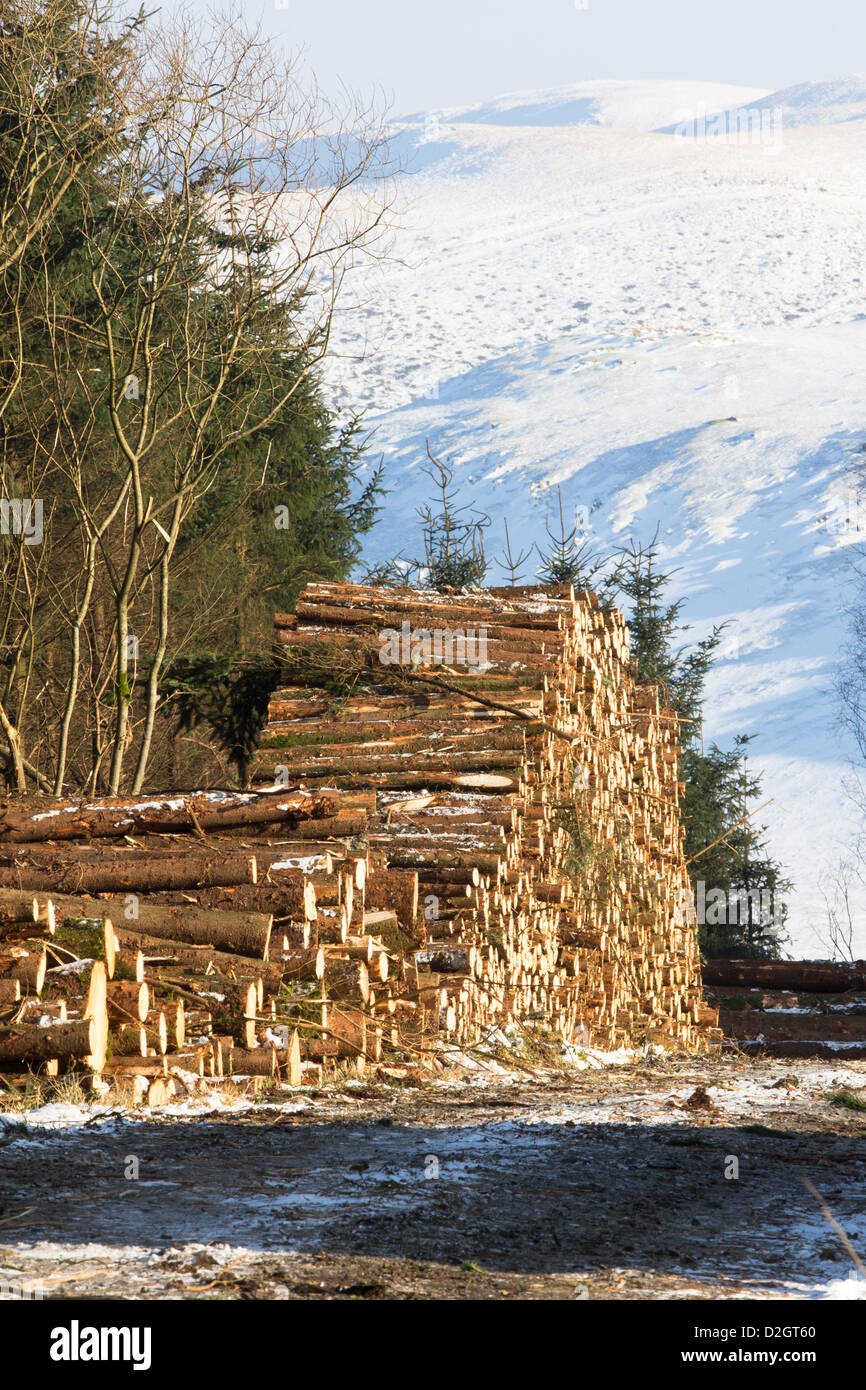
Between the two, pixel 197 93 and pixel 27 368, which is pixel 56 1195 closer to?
Answer: pixel 197 93

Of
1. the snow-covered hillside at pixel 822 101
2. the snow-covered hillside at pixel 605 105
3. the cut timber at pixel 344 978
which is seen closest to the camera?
the cut timber at pixel 344 978

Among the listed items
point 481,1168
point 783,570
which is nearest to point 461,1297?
point 481,1168

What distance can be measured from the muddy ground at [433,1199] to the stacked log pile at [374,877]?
0.45 metres

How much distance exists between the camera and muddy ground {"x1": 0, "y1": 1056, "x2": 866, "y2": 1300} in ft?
A: 11.2

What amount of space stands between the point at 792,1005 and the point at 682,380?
54.3 m

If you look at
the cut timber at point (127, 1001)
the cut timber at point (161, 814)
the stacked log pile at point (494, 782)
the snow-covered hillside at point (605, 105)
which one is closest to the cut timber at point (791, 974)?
the stacked log pile at point (494, 782)

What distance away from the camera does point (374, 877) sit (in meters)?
7.52

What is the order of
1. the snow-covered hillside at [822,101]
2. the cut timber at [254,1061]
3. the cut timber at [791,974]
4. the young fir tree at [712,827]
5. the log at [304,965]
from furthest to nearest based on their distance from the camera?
the snow-covered hillside at [822,101] < the young fir tree at [712,827] < the cut timber at [791,974] < the log at [304,965] < the cut timber at [254,1061]

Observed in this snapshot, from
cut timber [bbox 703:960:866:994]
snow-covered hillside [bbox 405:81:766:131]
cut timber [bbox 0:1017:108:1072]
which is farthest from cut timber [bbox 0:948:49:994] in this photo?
snow-covered hillside [bbox 405:81:766:131]

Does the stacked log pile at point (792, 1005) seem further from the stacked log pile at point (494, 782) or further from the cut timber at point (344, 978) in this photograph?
the cut timber at point (344, 978)

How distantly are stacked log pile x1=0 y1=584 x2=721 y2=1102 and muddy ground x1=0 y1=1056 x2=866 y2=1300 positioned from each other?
0.45m

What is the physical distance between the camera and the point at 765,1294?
336 centimetres

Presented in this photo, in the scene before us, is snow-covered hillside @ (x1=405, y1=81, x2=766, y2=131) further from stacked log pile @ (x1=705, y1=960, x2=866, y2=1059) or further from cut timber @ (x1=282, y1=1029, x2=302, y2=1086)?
cut timber @ (x1=282, y1=1029, x2=302, y2=1086)

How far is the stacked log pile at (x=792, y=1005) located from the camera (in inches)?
574
